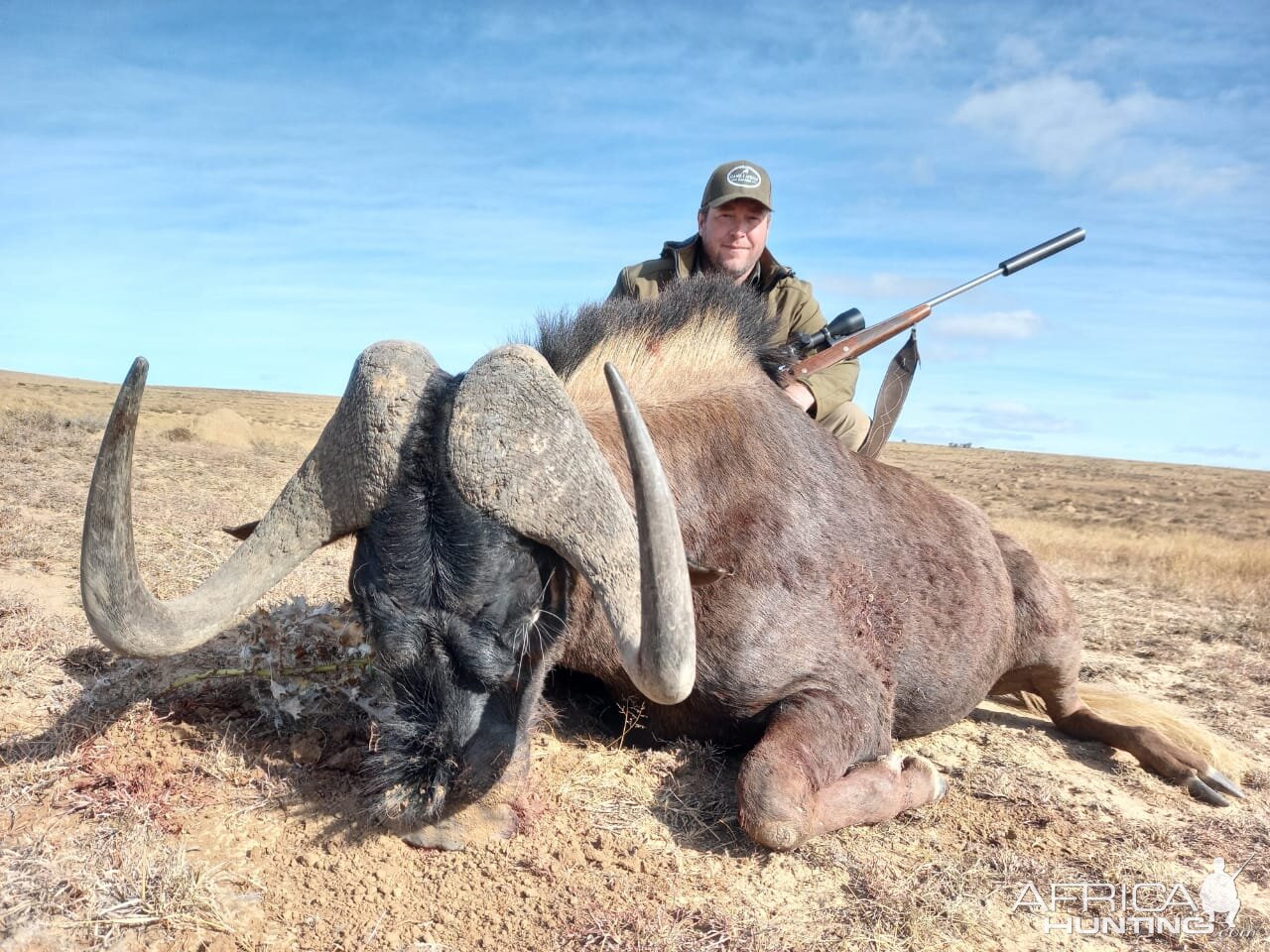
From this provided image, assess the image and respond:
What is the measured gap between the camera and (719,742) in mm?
3652

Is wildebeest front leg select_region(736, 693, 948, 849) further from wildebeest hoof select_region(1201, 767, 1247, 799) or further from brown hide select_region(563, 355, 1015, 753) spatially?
wildebeest hoof select_region(1201, 767, 1247, 799)

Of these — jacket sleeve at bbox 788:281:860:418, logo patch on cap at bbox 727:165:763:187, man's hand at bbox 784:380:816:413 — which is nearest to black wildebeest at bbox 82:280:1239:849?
man's hand at bbox 784:380:816:413

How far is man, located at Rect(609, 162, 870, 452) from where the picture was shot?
5.53 meters

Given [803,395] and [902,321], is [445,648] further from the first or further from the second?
[902,321]

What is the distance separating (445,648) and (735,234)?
390 cm

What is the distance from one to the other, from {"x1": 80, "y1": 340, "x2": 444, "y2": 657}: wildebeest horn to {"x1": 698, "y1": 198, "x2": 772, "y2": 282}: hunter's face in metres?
3.17

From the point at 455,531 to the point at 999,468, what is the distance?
49698 mm

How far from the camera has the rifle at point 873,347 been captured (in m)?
5.43

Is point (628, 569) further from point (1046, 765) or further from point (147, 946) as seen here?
point (1046, 765)

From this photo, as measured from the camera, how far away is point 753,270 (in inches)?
245

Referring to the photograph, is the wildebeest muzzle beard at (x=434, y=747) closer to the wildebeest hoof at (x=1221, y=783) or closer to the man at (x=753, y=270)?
the man at (x=753, y=270)

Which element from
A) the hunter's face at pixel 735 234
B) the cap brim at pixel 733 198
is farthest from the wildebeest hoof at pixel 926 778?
the cap brim at pixel 733 198

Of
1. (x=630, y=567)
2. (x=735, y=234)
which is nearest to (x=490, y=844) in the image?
(x=630, y=567)

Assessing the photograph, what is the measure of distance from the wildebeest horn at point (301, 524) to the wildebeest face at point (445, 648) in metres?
0.23
